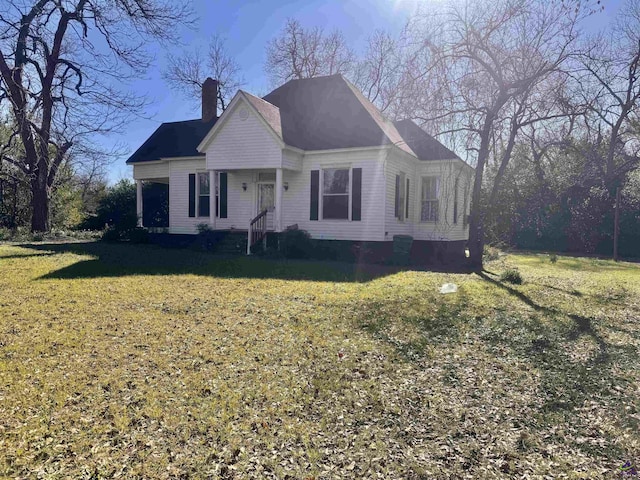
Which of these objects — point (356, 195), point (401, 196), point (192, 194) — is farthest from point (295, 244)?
point (192, 194)

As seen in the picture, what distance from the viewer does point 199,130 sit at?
18906 mm

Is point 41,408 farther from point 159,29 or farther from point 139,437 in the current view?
point 159,29

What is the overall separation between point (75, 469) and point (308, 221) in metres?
12.2

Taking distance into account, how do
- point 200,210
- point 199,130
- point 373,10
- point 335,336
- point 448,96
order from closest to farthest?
point 335,336, point 448,96, point 373,10, point 200,210, point 199,130

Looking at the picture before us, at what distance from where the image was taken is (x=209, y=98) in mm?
19156

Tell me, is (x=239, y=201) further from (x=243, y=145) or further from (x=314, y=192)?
(x=314, y=192)

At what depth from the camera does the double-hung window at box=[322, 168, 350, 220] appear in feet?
46.5

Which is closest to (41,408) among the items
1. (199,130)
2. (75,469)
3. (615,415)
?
(75,469)

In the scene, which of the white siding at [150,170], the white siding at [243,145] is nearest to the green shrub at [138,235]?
the white siding at [150,170]

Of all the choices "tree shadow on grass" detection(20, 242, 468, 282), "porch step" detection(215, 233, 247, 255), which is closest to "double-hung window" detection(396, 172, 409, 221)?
"tree shadow on grass" detection(20, 242, 468, 282)

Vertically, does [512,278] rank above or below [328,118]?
A: below

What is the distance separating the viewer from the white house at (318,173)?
45.3ft

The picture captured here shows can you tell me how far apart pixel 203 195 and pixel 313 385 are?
1404cm

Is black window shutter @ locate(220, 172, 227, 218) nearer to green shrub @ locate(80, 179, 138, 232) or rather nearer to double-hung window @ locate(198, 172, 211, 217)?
double-hung window @ locate(198, 172, 211, 217)
